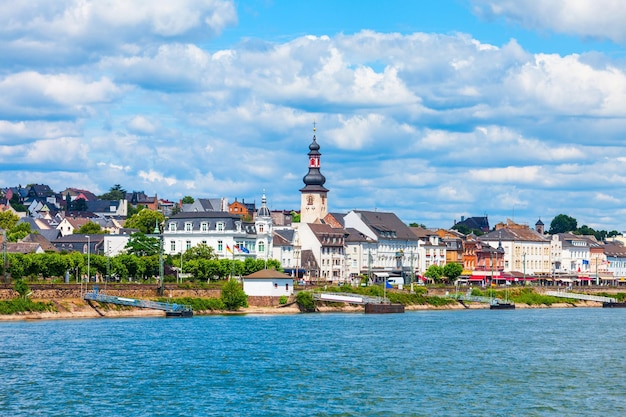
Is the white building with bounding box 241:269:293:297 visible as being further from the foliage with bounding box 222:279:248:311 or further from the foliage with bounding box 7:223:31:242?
the foliage with bounding box 7:223:31:242

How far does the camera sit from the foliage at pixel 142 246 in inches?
5143

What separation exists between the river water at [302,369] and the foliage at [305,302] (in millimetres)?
16928

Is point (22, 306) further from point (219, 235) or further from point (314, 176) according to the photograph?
point (314, 176)

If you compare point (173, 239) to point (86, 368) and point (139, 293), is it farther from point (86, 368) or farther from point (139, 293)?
point (86, 368)

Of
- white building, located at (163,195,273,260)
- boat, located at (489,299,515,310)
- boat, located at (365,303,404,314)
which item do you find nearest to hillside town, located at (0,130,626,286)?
white building, located at (163,195,273,260)

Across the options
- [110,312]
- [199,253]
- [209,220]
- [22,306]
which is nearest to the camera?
[22,306]

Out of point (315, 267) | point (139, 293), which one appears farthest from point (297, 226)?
point (139, 293)

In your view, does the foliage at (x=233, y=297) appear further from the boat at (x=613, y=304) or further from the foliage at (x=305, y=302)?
the boat at (x=613, y=304)

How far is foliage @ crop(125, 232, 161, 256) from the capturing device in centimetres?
13062

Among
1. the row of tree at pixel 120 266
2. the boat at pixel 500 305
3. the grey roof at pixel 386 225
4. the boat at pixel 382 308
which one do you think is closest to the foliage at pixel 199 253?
the row of tree at pixel 120 266

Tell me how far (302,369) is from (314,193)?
10352 centimetres

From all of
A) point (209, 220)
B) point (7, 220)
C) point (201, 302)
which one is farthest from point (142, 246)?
point (7, 220)

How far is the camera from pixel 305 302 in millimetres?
109500

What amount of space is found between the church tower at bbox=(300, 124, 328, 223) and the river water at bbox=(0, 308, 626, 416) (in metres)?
70.3
